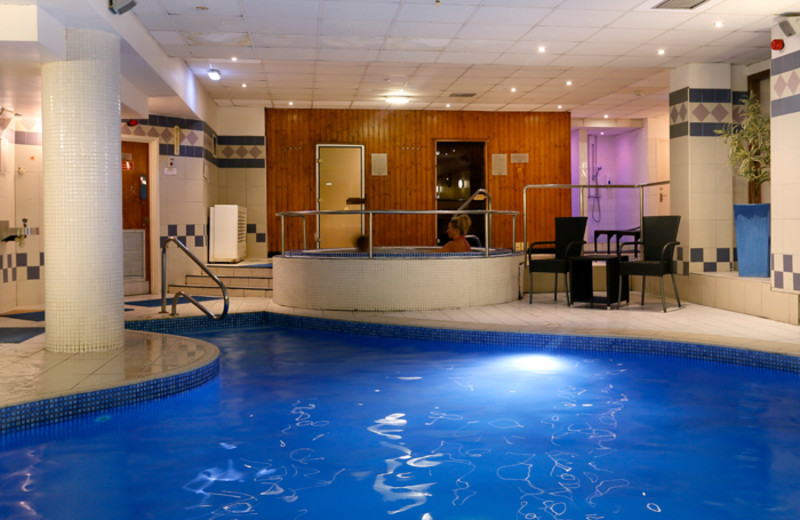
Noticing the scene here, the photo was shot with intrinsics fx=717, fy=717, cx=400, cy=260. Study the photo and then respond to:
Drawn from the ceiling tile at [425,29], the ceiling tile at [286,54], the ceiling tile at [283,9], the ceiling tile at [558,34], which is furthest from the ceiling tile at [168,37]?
the ceiling tile at [558,34]

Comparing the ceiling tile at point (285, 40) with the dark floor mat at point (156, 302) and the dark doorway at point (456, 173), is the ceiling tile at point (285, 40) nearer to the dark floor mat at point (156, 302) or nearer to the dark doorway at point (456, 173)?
the dark floor mat at point (156, 302)

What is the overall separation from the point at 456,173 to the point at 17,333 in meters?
8.02

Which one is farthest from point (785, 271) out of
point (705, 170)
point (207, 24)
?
point (207, 24)

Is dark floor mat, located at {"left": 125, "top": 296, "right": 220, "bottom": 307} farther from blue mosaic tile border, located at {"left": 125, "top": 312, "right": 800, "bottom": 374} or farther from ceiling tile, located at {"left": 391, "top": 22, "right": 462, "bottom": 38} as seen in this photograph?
ceiling tile, located at {"left": 391, "top": 22, "right": 462, "bottom": 38}

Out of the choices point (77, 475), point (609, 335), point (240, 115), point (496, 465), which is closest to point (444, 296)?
point (609, 335)

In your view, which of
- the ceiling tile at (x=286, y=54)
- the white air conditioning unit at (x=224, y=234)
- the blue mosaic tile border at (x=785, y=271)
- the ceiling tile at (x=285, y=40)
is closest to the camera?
the blue mosaic tile border at (x=785, y=271)

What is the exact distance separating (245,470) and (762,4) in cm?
555

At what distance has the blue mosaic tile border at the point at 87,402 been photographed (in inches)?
146

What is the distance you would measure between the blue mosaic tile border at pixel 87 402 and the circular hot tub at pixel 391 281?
311cm

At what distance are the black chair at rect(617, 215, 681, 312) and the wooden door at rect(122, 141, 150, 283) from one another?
6033 mm

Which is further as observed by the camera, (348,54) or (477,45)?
(348,54)

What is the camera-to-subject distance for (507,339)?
599cm

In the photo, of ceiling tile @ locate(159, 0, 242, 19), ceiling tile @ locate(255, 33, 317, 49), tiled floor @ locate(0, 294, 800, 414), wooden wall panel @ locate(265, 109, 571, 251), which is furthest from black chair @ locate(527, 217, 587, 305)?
wooden wall panel @ locate(265, 109, 571, 251)

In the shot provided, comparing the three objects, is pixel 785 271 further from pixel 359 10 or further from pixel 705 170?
pixel 359 10
